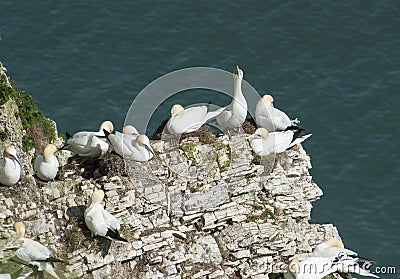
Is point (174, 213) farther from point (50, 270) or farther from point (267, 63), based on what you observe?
point (267, 63)

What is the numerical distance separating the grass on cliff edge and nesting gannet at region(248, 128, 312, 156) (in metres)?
6.63

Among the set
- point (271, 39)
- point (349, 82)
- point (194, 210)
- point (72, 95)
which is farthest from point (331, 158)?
point (194, 210)

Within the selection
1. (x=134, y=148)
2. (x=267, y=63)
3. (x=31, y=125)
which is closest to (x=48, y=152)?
(x=134, y=148)

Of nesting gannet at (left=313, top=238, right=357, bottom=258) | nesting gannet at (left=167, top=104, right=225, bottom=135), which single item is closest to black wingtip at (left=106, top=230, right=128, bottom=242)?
nesting gannet at (left=167, top=104, right=225, bottom=135)

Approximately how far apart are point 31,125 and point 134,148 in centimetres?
544

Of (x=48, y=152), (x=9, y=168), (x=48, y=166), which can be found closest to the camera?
(x=9, y=168)

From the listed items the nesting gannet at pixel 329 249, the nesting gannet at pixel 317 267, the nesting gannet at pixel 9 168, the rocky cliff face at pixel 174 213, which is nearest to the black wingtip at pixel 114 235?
the rocky cliff face at pixel 174 213

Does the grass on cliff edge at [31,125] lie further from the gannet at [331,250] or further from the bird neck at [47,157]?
the gannet at [331,250]

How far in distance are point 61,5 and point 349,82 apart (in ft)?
50.2

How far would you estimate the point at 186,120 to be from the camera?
26234mm

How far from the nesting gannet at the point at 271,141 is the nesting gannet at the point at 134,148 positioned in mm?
3129

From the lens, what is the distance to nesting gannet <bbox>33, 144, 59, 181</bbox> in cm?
2481

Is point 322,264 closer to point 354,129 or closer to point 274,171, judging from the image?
point 274,171

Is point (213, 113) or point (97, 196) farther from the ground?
point (213, 113)
